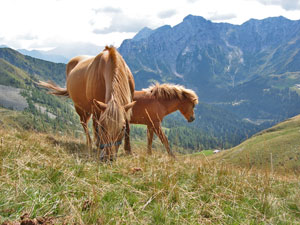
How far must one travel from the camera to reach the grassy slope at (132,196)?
322cm

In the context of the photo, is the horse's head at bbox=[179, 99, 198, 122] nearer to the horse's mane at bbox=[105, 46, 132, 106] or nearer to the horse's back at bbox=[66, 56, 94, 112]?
the horse's back at bbox=[66, 56, 94, 112]

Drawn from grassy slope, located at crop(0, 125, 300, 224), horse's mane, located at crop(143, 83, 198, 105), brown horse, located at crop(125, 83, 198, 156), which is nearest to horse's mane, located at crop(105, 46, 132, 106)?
grassy slope, located at crop(0, 125, 300, 224)

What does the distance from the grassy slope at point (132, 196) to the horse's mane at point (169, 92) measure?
7962 mm

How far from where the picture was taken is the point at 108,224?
9.86 ft

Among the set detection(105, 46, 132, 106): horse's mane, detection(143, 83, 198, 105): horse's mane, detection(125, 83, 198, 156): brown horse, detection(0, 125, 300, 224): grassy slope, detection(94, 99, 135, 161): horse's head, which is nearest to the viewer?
detection(0, 125, 300, 224): grassy slope

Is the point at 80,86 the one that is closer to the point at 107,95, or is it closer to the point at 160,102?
the point at 107,95

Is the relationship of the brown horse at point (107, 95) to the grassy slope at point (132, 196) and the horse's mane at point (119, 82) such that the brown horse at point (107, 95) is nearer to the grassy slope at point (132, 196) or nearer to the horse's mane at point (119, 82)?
the horse's mane at point (119, 82)

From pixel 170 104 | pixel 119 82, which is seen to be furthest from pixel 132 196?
pixel 170 104

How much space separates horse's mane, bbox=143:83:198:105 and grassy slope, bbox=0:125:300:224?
796 cm

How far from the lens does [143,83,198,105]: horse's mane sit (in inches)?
524

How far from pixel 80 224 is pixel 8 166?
6.84ft

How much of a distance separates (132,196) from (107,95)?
3.67 metres

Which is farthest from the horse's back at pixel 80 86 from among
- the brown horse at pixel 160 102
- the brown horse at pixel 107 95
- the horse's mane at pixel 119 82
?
the brown horse at pixel 160 102

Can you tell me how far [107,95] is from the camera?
7.09 metres
